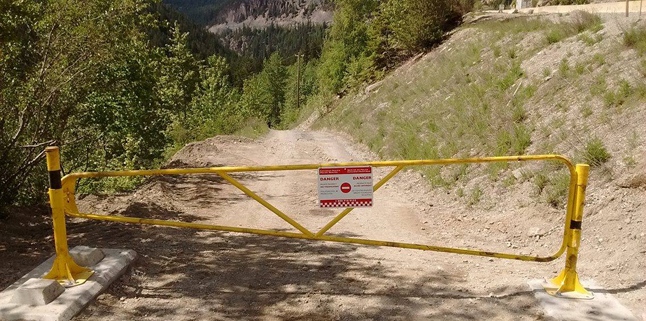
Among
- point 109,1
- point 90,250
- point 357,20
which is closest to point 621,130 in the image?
point 90,250

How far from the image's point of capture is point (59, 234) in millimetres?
4164

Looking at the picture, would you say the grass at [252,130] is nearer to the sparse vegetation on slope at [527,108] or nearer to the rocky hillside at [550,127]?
the sparse vegetation on slope at [527,108]

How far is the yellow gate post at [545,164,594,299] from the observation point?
390 cm

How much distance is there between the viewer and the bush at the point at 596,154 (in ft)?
20.4

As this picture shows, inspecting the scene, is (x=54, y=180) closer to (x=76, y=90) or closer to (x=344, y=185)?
(x=344, y=185)

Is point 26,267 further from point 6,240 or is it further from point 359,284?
point 359,284

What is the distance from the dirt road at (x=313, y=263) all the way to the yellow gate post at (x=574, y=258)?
12.0 inches

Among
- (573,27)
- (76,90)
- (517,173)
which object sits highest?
(573,27)

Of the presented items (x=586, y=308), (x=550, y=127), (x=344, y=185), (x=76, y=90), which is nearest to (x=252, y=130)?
(x=76, y=90)

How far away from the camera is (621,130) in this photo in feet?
21.5

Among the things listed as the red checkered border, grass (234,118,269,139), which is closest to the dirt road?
the red checkered border

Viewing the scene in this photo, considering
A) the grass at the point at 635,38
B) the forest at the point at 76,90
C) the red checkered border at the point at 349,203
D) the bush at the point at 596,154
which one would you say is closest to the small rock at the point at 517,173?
the bush at the point at 596,154

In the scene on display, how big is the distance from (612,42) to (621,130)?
3.96 metres

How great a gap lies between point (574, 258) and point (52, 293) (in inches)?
182
